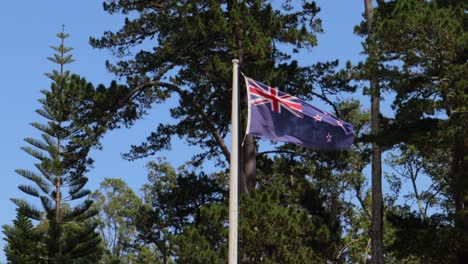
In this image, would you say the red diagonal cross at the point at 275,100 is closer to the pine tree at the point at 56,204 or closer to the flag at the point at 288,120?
the flag at the point at 288,120

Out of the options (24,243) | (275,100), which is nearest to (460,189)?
(275,100)

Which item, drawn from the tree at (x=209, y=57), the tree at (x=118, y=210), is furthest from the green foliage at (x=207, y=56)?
the tree at (x=118, y=210)

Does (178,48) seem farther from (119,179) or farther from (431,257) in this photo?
(119,179)

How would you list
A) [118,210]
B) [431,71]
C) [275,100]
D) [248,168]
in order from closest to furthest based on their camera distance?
[275,100] < [431,71] < [248,168] < [118,210]

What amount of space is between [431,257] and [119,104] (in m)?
8.03

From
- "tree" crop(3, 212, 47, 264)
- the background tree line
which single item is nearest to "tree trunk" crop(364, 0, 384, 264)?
the background tree line

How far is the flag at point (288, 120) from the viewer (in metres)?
11.4

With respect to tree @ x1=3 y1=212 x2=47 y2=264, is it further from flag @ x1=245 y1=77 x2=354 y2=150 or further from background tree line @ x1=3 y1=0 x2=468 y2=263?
flag @ x1=245 y1=77 x2=354 y2=150

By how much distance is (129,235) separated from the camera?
46.9m

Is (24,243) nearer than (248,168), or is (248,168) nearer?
(248,168)

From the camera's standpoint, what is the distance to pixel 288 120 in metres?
12.0

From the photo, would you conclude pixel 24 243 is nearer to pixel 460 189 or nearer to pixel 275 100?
pixel 460 189

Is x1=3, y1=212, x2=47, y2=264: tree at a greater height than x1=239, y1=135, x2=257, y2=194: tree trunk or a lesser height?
lesser

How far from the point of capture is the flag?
11.4 m
